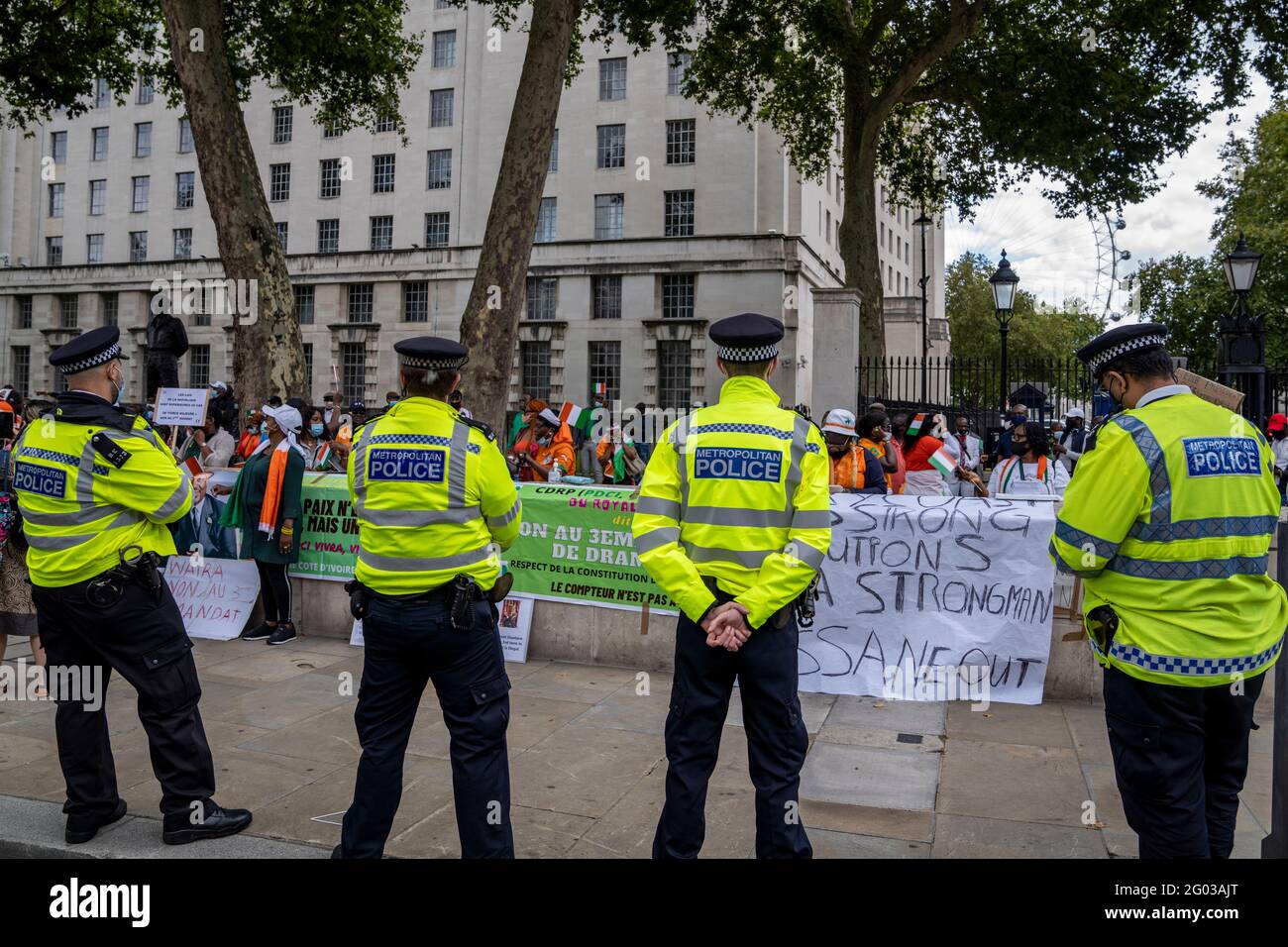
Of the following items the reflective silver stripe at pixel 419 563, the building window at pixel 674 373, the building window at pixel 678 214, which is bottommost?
the reflective silver stripe at pixel 419 563

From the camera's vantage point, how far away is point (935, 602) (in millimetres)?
6977

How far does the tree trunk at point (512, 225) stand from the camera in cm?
1332

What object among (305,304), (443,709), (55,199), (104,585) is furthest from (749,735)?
(55,199)

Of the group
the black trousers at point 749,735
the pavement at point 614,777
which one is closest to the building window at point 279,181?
the pavement at point 614,777

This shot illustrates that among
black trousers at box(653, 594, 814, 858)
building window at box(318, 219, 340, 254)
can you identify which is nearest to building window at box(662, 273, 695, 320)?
building window at box(318, 219, 340, 254)

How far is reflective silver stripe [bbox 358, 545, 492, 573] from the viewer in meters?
3.75

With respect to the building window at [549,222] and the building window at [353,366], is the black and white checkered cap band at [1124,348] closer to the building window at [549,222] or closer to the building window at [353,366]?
the building window at [549,222]

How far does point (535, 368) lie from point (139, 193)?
24910 millimetres

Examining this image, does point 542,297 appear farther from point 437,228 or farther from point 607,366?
point 437,228

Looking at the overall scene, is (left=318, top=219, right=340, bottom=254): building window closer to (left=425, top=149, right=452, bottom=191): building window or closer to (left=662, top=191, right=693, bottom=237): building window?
(left=425, top=149, right=452, bottom=191): building window

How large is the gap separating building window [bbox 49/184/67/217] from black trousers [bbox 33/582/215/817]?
5953cm

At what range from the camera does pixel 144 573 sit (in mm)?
4305

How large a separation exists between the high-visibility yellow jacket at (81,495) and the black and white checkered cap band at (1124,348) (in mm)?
3776

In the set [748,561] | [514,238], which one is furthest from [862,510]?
[514,238]
